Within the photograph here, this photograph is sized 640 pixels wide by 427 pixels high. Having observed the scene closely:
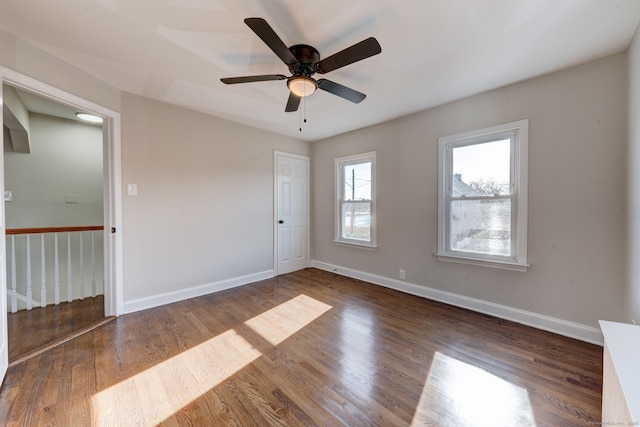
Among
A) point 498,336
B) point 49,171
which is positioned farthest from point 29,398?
point 498,336

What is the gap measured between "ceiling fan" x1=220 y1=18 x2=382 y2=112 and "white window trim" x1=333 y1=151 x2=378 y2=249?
5.82 feet

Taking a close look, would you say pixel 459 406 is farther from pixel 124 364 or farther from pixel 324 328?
pixel 124 364

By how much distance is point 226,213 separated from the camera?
3.63m

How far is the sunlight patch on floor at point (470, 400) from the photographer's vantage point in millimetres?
1409

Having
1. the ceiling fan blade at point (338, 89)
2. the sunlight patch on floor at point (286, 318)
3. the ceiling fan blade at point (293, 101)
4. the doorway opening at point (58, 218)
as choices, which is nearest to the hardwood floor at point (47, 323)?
the doorway opening at point (58, 218)

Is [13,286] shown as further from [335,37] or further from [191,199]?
[335,37]

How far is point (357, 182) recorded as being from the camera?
13.6ft

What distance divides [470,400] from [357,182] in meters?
3.12

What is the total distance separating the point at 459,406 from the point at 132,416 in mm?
1914

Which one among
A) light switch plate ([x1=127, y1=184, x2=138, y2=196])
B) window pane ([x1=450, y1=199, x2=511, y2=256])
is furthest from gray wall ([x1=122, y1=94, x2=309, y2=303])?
window pane ([x1=450, y1=199, x2=511, y2=256])

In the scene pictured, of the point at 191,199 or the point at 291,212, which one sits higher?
the point at 191,199

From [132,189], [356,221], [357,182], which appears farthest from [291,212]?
[132,189]

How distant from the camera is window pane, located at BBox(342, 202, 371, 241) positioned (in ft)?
13.2

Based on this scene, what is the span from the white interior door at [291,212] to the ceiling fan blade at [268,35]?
2619mm
